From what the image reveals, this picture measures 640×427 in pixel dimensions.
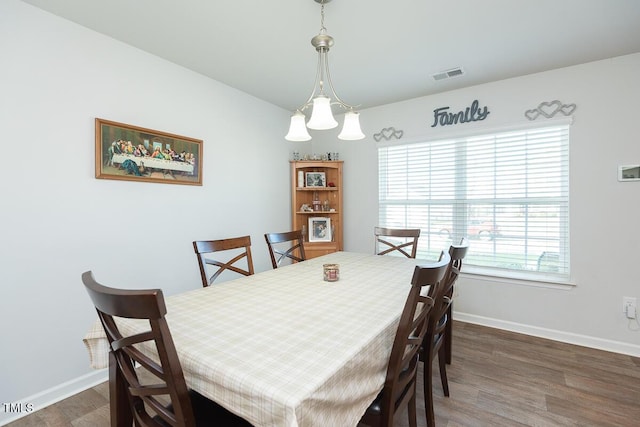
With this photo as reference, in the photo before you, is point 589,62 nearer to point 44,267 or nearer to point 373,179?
point 373,179

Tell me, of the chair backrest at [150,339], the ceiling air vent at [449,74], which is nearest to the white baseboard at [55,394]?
the chair backrest at [150,339]

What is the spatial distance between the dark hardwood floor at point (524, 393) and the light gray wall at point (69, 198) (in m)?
0.38

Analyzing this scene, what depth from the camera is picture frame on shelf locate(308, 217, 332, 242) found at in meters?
3.84

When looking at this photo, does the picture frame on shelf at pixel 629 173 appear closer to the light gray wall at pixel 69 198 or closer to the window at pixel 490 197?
the window at pixel 490 197

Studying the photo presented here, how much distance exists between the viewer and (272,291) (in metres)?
1.59

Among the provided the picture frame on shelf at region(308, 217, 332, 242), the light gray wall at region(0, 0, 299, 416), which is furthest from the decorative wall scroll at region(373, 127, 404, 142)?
the light gray wall at region(0, 0, 299, 416)

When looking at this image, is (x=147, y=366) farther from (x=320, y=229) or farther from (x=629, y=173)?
(x=629, y=173)

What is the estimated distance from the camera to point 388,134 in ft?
11.6

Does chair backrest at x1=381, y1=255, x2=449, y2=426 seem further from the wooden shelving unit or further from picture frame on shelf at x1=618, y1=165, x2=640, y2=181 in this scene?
the wooden shelving unit

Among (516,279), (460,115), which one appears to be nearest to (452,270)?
(516,279)

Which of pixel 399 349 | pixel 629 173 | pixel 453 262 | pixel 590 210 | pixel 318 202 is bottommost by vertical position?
pixel 399 349

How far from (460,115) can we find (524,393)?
2480mm

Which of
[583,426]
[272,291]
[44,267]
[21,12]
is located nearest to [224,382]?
[272,291]

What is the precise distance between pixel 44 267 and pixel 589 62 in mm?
4371
